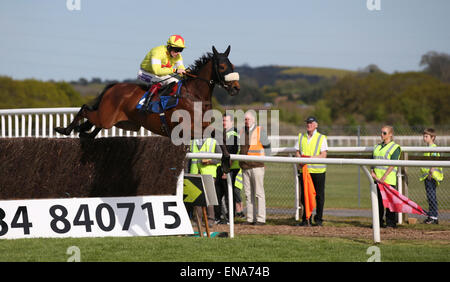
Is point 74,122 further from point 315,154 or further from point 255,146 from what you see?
point 315,154

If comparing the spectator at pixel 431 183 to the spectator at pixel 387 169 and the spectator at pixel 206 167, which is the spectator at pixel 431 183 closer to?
the spectator at pixel 387 169

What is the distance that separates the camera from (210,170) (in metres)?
10.1

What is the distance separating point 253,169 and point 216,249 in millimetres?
3222

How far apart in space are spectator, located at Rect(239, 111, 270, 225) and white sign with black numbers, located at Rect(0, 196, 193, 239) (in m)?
2.01

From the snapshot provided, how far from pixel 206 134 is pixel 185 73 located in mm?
954

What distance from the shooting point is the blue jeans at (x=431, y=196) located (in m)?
9.40

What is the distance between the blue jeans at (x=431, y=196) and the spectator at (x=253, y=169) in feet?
8.52

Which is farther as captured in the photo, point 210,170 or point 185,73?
point 210,170

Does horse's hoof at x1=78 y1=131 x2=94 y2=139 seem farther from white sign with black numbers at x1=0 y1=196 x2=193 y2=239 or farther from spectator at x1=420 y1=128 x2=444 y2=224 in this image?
spectator at x1=420 y1=128 x2=444 y2=224

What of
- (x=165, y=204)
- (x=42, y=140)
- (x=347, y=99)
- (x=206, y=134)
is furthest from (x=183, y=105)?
(x=347, y=99)

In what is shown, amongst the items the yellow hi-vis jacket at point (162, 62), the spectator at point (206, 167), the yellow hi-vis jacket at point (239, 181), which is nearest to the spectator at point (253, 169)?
the spectator at point (206, 167)

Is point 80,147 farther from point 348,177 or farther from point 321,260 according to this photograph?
point 348,177

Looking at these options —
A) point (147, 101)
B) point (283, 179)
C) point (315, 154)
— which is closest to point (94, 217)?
point (147, 101)

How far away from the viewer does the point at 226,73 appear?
307 inches
